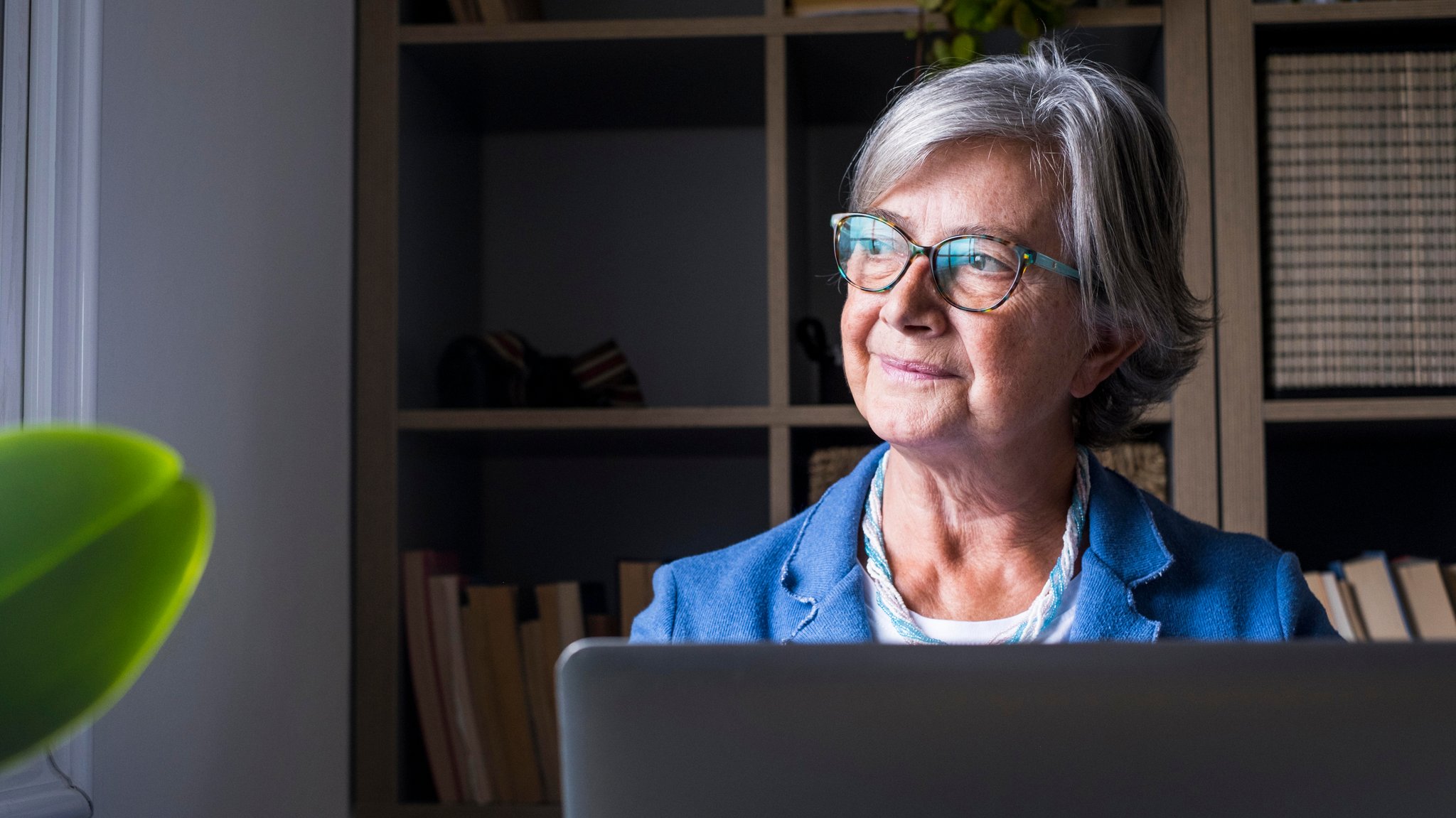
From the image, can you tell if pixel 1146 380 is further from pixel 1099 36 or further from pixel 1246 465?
pixel 1099 36

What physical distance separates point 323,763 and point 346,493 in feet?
1.24

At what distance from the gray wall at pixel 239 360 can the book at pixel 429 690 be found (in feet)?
0.32

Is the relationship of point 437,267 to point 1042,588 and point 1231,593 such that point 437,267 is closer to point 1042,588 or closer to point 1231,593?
point 1042,588

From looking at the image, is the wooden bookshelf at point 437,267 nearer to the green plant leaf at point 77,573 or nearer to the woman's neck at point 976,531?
the woman's neck at point 976,531

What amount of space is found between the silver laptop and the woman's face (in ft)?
2.08

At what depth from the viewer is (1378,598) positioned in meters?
1.60

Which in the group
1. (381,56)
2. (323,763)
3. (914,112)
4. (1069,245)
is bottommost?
(323,763)

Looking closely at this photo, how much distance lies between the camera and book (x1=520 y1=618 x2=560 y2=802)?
1657 millimetres

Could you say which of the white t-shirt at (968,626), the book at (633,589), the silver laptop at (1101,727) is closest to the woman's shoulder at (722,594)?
the white t-shirt at (968,626)

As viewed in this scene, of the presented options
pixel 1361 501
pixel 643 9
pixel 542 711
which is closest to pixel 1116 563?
pixel 542 711

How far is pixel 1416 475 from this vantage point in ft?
6.48

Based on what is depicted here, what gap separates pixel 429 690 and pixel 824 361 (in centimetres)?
76

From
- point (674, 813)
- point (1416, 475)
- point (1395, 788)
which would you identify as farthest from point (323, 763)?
point (1416, 475)

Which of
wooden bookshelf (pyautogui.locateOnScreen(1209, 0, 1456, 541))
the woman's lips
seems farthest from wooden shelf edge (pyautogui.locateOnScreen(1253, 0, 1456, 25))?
the woman's lips
